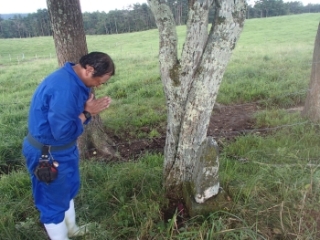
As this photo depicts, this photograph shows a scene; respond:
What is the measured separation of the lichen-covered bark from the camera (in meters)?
3.96

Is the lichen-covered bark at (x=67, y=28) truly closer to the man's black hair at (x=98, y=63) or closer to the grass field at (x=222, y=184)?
the grass field at (x=222, y=184)

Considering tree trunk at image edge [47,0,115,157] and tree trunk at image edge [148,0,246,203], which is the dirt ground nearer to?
tree trunk at image edge [47,0,115,157]

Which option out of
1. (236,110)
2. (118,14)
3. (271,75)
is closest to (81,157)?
(236,110)

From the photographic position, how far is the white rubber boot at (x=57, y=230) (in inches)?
98.1

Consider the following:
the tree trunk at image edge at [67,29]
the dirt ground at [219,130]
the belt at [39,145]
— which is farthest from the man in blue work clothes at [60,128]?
the dirt ground at [219,130]

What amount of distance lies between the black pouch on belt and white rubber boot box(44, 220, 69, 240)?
49cm

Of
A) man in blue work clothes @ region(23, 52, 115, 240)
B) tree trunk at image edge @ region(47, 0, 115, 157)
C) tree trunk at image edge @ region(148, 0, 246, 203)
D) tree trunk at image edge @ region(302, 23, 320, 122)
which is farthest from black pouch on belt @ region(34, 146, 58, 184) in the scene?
tree trunk at image edge @ region(302, 23, 320, 122)

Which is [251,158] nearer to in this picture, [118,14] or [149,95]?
[149,95]

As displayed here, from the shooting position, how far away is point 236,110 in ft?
20.8

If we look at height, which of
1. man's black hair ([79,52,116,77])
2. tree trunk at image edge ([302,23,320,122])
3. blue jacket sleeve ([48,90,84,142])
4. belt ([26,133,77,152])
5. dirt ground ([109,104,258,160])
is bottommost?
dirt ground ([109,104,258,160])

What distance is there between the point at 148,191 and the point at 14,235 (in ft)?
4.38

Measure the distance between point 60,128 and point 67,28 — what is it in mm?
2444

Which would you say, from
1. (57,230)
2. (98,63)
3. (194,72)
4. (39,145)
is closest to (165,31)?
(194,72)

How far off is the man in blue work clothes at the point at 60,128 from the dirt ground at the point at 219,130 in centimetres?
213
